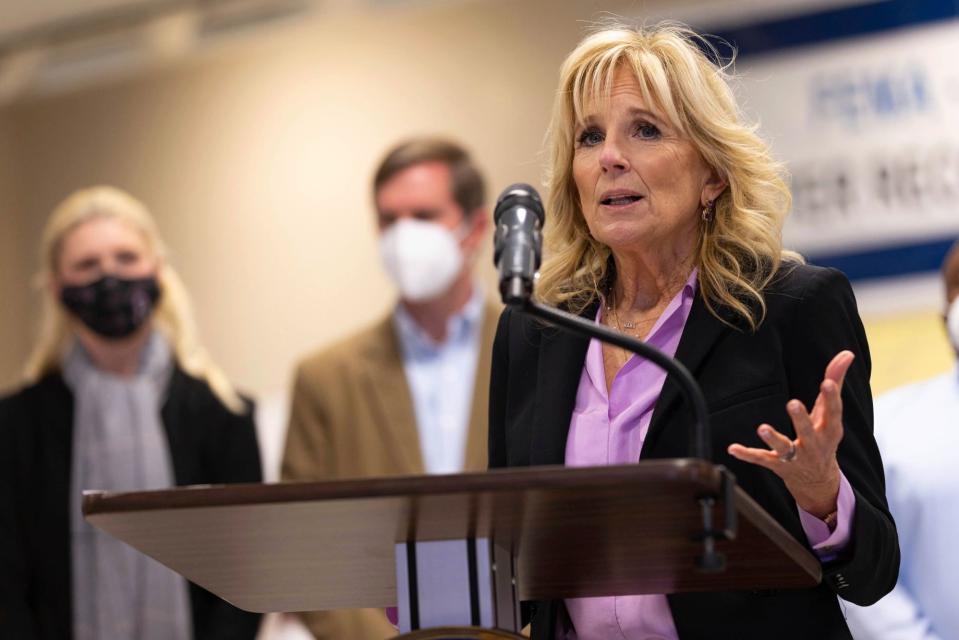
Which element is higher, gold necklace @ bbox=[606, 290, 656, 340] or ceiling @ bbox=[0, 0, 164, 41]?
ceiling @ bbox=[0, 0, 164, 41]

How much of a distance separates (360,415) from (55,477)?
1.08 metres

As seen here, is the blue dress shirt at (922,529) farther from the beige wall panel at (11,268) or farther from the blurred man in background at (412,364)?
the beige wall panel at (11,268)

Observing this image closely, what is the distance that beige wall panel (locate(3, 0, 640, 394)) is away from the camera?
21.0ft

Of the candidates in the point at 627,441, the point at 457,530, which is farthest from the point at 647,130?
the point at 457,530

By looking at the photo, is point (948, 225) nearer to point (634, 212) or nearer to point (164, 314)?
point (164, 314)

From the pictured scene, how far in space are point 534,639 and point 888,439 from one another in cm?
157

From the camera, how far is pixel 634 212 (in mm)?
2273

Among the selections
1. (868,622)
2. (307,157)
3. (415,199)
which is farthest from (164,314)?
(868,622)

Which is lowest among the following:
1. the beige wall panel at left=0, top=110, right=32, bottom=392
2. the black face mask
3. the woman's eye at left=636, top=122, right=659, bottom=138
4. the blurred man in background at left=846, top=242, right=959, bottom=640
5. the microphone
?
the blurred man in background at left=846, top=242, right=959, bottom=640

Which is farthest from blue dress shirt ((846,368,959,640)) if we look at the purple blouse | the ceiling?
the ceiling

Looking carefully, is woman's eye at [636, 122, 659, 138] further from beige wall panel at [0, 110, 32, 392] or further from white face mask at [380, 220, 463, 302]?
beige wall panel at [0, 110, 32, 392]

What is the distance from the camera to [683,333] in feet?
7.18

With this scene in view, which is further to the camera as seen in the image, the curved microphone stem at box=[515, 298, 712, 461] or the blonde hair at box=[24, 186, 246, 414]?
the blonde hair at box=[24, 186, 246, 414]

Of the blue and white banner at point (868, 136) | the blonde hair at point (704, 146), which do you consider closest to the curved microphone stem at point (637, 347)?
the blonde hair at point (704, 146)
